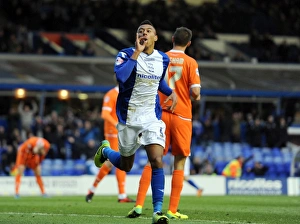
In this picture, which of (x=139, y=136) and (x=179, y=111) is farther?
(x=179, y=111)

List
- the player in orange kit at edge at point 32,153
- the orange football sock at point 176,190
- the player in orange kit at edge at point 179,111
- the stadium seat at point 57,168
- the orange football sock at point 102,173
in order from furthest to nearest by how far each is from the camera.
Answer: the stadium seat at point 57,168 < the player in orange kit at edge at point 32,153 < the orange football sock at point 102,173 < the player in orange kit at edge at point 179,111 < the orange football sock at point 176,190

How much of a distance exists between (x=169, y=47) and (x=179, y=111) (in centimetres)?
2430

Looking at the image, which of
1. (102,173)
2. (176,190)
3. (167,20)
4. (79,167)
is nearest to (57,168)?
(79,167)

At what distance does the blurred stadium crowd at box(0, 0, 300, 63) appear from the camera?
1390 inches

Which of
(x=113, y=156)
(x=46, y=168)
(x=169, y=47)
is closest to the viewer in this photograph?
(x=113, y=156)

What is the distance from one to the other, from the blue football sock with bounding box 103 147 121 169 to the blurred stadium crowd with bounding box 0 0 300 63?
73.1 feet

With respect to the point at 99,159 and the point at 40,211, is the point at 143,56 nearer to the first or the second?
the point at 99,159

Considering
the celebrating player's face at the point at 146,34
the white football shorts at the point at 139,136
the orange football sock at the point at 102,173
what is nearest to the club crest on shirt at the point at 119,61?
the celebrating player's face at the point at 146,34

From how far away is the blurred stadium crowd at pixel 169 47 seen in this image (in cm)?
2675

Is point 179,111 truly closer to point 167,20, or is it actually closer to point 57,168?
point 57,168

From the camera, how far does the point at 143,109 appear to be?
385 inches

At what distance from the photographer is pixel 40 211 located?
12547mm

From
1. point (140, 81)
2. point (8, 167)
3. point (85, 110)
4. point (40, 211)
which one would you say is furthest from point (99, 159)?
point (85, 110)

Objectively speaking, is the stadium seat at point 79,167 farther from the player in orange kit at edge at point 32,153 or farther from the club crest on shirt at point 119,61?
the club crest on shirt at point 119,61
